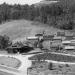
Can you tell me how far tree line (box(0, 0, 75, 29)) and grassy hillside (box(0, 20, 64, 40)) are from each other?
3118 millimetres

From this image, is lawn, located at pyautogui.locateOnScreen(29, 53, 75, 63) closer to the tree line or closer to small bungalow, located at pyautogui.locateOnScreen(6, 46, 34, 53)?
small bungalow, located at pyautogui.locateOnScreen(6, 46, 34, 53)

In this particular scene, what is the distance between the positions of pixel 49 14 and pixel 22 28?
12.9 metres

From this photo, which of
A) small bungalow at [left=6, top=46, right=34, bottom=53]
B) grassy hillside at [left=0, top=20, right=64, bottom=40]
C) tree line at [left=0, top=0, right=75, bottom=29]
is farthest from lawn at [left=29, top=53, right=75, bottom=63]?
tree line at [left=0, top=0, right=75, bottom=29]

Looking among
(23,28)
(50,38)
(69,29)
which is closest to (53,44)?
(50,38)

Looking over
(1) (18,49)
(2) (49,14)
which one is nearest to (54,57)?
(1) (18,49)

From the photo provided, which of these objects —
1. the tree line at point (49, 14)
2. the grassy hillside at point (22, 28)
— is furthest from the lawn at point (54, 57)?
the tree line at point (49, 14)

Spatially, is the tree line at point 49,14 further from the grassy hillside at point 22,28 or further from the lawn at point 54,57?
the lawn at point 54,57

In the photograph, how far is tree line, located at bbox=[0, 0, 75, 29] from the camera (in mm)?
84137

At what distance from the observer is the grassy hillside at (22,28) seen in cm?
7788

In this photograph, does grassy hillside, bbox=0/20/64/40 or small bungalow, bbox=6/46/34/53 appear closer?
small bungalow, bbox=6/46/34/53

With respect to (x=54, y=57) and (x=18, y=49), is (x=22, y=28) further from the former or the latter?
(x=54, y=57)

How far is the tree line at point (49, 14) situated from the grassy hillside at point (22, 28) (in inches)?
123

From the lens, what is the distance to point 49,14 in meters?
91.1

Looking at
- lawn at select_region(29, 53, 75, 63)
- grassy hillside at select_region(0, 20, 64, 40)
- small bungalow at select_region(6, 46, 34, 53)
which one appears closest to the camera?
lawn at select_region(29, 53, 75, 63)
